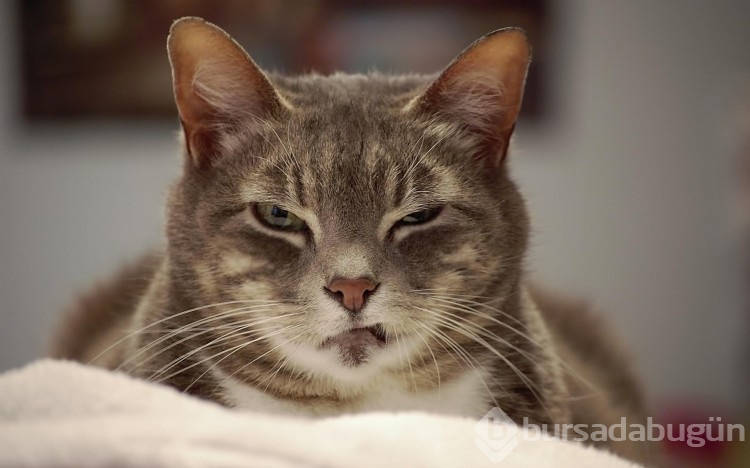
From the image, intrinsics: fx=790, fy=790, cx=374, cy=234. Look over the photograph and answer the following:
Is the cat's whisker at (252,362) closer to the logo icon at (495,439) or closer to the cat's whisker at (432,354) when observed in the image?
the cat's whisker at (432,354)

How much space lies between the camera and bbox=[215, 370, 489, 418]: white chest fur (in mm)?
935

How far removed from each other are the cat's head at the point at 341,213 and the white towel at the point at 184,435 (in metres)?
0.23

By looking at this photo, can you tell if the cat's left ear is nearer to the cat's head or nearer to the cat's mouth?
the cat's head

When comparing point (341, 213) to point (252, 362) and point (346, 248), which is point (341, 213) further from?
point (252, 362)

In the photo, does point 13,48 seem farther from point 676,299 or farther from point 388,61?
point 676,299

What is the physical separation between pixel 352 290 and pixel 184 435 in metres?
0.33

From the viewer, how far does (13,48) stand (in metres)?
2.59

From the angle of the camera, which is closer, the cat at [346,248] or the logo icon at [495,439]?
the logo icon at [495,439]

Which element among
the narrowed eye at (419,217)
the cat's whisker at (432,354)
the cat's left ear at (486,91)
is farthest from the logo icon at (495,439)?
the cat's left ear at (486,91)

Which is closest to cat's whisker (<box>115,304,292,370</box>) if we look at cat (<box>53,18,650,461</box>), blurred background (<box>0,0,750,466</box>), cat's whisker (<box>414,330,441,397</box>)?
cat (<box>53,18,650,461</box>)

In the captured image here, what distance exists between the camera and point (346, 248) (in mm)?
863

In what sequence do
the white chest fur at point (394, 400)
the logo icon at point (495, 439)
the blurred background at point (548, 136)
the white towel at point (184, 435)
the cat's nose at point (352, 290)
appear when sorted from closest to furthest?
1. the white towel at point (184, 435)
2. the logo icon at point (495, 439)
3. the cat's nose at point (352, 290)
4. the white chest fur at point (394, 400)
5. the blurred background at point (548, 136)

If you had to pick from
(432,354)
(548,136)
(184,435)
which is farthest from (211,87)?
(548,136)

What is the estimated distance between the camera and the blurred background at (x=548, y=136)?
2527 mm
